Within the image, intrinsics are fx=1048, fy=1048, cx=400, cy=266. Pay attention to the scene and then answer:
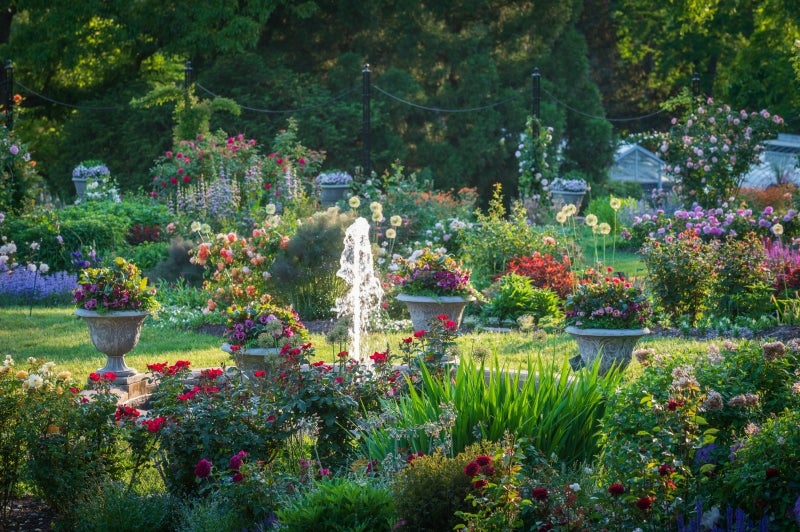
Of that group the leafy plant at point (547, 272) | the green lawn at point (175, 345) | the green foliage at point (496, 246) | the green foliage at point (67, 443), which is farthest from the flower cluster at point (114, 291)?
the green foliage at point (496, 246)

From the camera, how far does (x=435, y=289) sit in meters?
9.01

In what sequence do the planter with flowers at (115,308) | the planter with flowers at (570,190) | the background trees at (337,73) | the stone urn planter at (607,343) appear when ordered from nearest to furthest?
1. the stone urn planter at (607,343)
2. the planter with flowers at (115,308)
3. the planter with flowers at (570,190)
4. the background trees at (337,73)

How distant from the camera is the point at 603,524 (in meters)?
3.77

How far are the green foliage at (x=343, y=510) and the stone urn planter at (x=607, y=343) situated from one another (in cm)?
345

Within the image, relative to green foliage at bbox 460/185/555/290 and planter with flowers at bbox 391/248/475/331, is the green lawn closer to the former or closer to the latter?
planter with flowers at bbox 391/248/475/331

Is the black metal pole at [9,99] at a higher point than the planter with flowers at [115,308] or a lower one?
higher

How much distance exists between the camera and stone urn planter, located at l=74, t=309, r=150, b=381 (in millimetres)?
7578

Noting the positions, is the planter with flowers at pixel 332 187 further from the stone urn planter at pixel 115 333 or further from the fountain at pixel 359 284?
the stone urn planter at pixel 115 333

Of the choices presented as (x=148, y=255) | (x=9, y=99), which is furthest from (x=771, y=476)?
(x=9, y=99)

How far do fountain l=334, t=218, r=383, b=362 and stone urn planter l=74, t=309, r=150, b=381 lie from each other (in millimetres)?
2514

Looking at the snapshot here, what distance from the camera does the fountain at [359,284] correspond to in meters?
9.95

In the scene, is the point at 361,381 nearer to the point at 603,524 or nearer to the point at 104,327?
the point at 603,524

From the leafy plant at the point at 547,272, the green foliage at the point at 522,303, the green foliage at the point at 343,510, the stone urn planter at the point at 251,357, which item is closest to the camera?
the green foliage at the point at 343,510

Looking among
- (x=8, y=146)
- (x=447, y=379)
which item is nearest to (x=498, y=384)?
(x=447, y=379)
